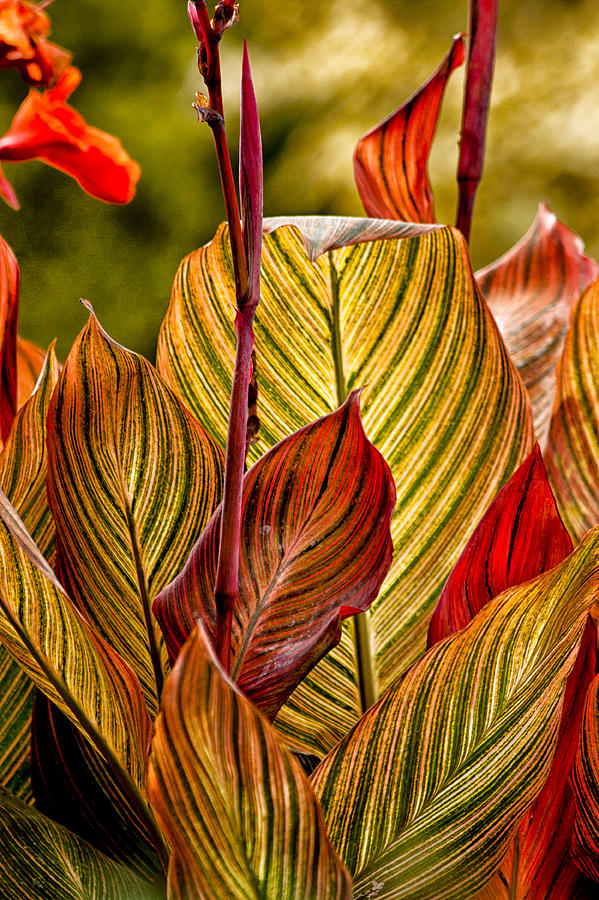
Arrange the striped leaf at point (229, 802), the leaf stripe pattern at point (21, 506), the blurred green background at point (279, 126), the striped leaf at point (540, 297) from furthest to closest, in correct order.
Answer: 1. the blurred green background at point (279, 126)
2. the striped leaf at point (540, 297)
3. the leaf stripe pattern at point (21, 506)
4. the striped leaf at point (229, 802)

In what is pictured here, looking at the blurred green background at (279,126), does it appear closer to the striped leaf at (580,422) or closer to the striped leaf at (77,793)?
the striped leaf at (580,422)

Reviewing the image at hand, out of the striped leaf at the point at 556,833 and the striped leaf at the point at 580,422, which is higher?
the striped leaf at the point at 580,422

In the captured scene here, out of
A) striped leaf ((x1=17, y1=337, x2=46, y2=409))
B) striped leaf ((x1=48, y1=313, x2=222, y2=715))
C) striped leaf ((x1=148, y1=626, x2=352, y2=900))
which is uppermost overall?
striped leaf ((x1=17, y1=337, x2=46, y2=409))

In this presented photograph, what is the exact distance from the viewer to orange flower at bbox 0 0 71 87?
265 millimetres

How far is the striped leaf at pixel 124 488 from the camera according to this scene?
234mm

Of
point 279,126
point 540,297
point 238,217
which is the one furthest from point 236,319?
point 279,126

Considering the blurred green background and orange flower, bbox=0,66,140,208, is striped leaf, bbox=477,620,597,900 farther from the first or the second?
the blurred green background

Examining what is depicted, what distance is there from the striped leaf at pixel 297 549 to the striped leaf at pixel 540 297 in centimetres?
18

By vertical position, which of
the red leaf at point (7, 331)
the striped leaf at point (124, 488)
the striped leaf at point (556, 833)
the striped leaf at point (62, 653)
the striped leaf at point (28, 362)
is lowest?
the striped leaf at point (556, 833)

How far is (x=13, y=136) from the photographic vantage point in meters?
0.27

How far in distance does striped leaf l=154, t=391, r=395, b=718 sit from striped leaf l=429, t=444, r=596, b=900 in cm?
4

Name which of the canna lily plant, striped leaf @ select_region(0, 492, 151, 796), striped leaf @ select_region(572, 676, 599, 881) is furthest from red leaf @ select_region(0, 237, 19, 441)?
striped leaf @ select_region(572, 676, 599, 881)

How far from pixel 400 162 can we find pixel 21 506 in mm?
218

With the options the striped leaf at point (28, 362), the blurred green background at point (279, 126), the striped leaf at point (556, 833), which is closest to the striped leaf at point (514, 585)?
the striped leaf at point (556, 833)
